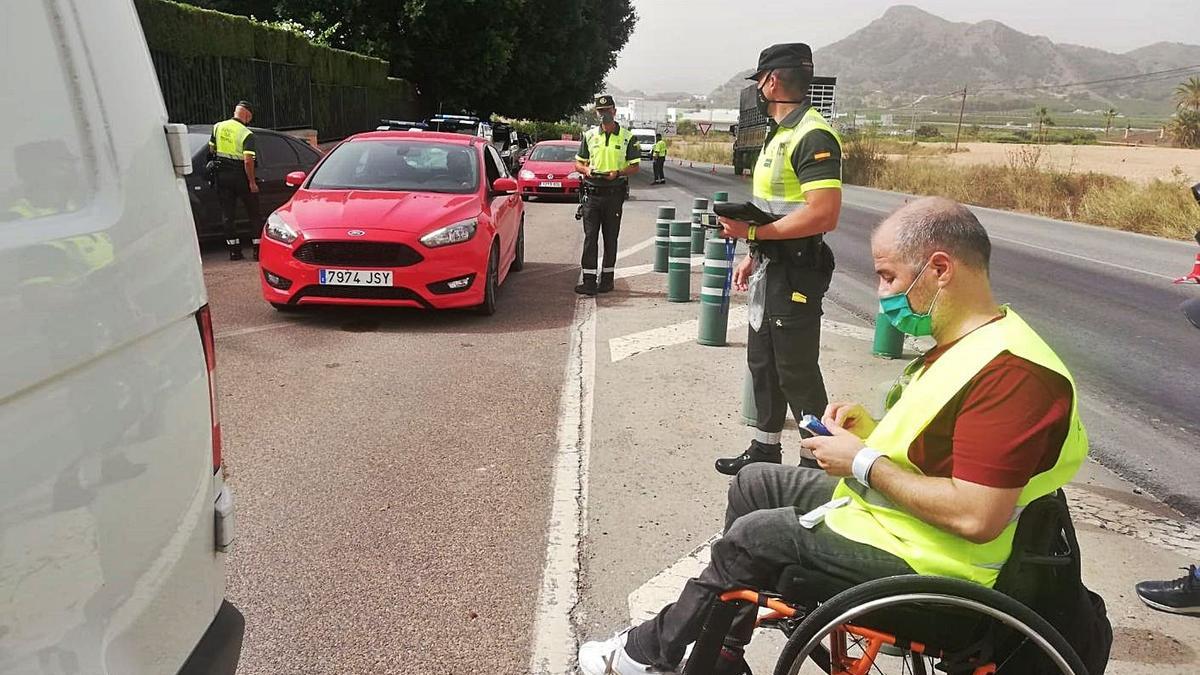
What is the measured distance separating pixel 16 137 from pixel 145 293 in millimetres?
383

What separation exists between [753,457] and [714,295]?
287 cm

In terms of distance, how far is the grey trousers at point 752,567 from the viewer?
229 cm

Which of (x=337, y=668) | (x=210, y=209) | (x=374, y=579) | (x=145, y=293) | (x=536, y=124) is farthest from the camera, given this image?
(x=536, y=124)

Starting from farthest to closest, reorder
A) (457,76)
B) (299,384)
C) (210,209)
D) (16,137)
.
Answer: (457,76)
(210,209)
(299,384)
(16,137)

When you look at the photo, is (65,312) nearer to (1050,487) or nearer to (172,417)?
(172,417)

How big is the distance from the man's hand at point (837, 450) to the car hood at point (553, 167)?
19.5 meters

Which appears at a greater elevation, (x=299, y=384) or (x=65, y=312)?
(x=65, y=312)

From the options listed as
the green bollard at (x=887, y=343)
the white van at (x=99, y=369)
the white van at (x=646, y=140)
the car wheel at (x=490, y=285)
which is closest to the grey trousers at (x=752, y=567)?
the white van at (x=99, y=369)

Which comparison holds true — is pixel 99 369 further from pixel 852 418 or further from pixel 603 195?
pixel 603 195

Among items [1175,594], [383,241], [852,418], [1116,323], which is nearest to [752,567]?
[852,418]

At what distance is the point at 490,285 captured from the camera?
8.41 meters

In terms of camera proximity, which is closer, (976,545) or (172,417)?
(172,417)

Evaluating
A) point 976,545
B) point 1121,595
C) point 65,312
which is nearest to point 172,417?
point 65,312

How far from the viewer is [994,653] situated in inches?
85.6
